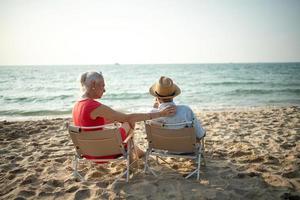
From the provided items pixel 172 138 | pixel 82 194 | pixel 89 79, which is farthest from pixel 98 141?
pixel 172 138

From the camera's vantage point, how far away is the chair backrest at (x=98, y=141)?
366 centimetres

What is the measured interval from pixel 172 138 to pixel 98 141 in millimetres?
1026

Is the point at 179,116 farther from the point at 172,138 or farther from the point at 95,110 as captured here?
the point at 95,110

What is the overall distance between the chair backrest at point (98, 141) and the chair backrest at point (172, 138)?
19.5 inches

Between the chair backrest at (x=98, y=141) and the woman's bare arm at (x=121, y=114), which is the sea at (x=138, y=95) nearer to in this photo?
the woman's bare arm at (x=121, y=114)

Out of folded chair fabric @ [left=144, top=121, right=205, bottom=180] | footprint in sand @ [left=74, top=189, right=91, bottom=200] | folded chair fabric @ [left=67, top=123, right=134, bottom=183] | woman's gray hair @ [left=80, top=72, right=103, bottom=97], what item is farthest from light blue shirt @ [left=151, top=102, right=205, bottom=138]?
footprint in sand @ [left=74, top=189, right=91, bottom=200]

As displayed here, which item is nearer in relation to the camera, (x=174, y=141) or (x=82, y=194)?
(x=82, y=194)

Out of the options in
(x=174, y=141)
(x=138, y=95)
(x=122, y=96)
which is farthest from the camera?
(x=138, y=95)

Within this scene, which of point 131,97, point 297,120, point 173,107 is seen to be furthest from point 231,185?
point 131,97

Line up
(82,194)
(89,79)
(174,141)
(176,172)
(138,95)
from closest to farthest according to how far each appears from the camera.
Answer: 1. (82,194)
2. (89,79)
3. (174,141)
4. (176,172)
5. (138,95)

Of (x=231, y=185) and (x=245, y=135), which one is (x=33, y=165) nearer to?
(x=231, y=185)

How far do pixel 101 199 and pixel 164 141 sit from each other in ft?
3.78

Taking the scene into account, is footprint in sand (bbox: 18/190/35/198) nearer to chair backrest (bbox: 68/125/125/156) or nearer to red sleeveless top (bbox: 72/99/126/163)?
chair backrest (bbox: 68/125/125/156)

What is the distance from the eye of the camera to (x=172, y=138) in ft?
12.5
